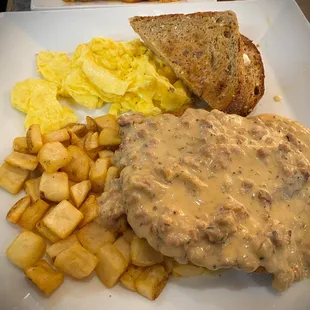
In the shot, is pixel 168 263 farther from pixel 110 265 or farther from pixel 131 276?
pixel 110 265

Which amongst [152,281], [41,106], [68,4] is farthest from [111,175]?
[68,4]

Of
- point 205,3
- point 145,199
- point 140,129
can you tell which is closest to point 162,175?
point 145,199

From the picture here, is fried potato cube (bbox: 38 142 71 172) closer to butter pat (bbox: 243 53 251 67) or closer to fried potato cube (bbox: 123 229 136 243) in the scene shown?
fried potato cube (bbox: 123 229 136 243)

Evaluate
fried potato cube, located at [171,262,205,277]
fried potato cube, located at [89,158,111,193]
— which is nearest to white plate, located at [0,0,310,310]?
fried potato cube, located at [171,262,205,277]

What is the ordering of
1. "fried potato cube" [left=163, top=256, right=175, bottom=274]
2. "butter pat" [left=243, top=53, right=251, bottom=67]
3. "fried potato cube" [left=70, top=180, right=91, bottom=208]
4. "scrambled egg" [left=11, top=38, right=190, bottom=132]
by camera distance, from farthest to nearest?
"butter pat" [left=243, top=53, right=251, bottom=67]
"scrambled egg" [left=11, top=38, right=190, bottom=132]
"fried potato cube" [left=70, top=180, right=91, bottom=208]
"fried potato cube" [left=163, top=256, right=175, bottom=274]

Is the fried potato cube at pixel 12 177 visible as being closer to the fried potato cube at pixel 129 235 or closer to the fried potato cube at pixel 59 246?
the fried potato cube at pixel 59 246
